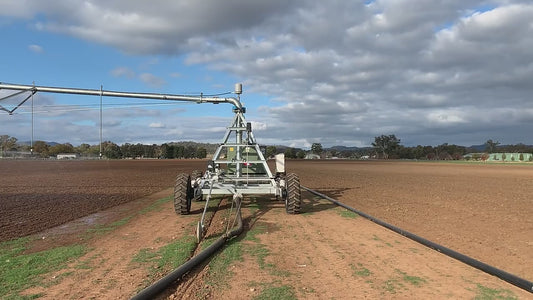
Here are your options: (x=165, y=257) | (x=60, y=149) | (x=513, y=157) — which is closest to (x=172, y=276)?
(x=165, y=257)

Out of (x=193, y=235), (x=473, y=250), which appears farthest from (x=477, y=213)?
(x=193, y=235)

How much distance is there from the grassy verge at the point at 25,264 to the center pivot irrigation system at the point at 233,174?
11.0ft

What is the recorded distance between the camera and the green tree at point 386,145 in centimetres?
17890

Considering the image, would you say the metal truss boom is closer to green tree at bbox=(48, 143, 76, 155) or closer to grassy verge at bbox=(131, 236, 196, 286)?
grassy verge at bbox=(131, 236, 196, 286)

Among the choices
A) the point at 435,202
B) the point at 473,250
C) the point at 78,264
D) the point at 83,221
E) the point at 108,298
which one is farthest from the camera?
the point at 435,202

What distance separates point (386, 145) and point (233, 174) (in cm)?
17688

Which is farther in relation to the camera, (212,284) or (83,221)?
(83,221)

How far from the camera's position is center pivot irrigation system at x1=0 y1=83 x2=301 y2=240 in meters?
11.8

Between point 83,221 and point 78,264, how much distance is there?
5417 millimetres

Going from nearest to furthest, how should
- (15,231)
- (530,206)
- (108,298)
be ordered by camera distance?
(108,298)
(15,231)
(530,206)

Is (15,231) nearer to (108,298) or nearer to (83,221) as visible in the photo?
(83,221)

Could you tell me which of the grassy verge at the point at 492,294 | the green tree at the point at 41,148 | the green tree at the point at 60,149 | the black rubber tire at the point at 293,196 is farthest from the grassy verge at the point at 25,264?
the green tree at the point at 60,149

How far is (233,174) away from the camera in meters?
14.9

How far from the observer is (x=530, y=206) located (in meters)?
14.5
